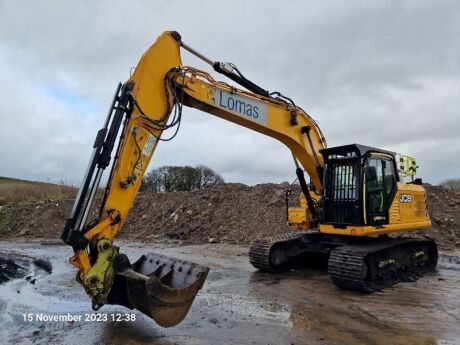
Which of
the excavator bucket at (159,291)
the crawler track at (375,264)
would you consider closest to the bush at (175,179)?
the crawler track at (375,264)

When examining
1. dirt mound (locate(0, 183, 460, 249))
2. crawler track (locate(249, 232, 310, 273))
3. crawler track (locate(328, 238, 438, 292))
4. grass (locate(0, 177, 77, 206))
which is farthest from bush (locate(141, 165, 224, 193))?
crawler track (locate(328, 238, 438, 292))

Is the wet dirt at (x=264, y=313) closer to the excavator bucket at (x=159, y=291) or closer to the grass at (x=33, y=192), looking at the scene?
the excavator bucket at (x=159, y=291)

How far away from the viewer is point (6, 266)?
30.8 ft

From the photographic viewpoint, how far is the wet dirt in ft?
16.9

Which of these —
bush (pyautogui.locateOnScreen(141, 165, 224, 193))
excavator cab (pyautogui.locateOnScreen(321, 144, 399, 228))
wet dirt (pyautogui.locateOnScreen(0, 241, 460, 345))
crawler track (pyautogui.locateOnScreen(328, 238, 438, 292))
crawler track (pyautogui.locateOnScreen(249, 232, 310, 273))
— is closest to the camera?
wet dirt (pyautogui.locateOnScreen(0, 241, 460, 345))

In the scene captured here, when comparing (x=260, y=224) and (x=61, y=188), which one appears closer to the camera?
(x=260, y=224)

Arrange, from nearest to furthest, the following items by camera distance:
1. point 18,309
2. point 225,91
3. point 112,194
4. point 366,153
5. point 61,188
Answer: point 112,194
point 18,309
point 225,91
point 366,153
point 61,188

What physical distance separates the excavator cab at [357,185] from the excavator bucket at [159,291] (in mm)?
3499

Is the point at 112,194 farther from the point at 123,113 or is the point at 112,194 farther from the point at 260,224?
the point at 260,224

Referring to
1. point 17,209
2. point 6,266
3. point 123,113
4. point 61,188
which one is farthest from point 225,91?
point 61,188

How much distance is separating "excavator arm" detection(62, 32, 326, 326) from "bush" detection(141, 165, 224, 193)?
67.7ft

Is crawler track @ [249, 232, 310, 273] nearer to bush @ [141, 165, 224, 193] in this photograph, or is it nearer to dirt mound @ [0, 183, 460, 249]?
dirt mound @ [0, 183, 460, 249]

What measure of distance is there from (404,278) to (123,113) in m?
6.20

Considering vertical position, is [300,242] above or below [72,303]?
above
